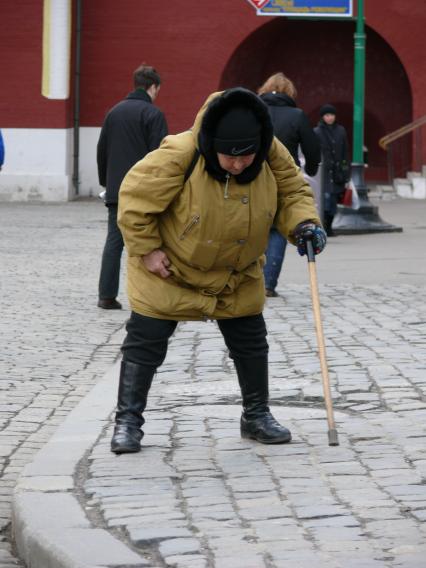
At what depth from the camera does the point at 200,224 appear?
18.9ft

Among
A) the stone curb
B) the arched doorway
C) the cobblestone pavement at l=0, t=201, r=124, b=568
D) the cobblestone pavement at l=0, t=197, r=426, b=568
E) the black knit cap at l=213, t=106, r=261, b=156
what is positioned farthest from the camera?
the arched doorway

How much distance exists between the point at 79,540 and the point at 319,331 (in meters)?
1.71

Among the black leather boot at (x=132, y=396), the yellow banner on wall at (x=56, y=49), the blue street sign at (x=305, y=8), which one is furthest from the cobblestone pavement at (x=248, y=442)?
the yellow banner on wall at (x=56, y=49)

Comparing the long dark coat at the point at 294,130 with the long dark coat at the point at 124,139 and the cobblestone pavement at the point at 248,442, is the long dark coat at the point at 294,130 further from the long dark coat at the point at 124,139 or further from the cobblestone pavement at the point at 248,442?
the cobblestone pavement at the point at 248,442

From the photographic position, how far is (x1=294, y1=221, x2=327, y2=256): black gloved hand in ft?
19.9

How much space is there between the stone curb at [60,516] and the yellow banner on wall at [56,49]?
771 inches

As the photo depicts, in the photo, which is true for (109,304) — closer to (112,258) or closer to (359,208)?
(112,258)

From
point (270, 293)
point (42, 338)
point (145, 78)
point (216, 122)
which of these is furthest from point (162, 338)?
point (270, 293)

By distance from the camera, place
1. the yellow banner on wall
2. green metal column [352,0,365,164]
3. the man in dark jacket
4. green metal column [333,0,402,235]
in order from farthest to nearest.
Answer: the yellow banner on wall
green metal column [352,0,365,164]
green metal column [333,0,402,235]
the man in dark jacket

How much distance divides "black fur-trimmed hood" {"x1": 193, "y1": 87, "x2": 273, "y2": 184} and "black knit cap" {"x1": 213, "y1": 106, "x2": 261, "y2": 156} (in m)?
0.03

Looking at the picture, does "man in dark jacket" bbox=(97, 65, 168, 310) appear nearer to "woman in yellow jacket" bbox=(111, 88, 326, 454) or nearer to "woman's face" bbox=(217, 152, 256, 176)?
"woman in yellow jacket" bbox=(111, 88, 326, 454)

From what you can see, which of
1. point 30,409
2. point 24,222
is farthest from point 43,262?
point 30,409

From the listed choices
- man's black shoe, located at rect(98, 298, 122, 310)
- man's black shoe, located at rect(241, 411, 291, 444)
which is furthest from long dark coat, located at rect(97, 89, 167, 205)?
man's black shoe, located at rect(241, 411, 291, 444)

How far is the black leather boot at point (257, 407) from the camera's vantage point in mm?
6086
